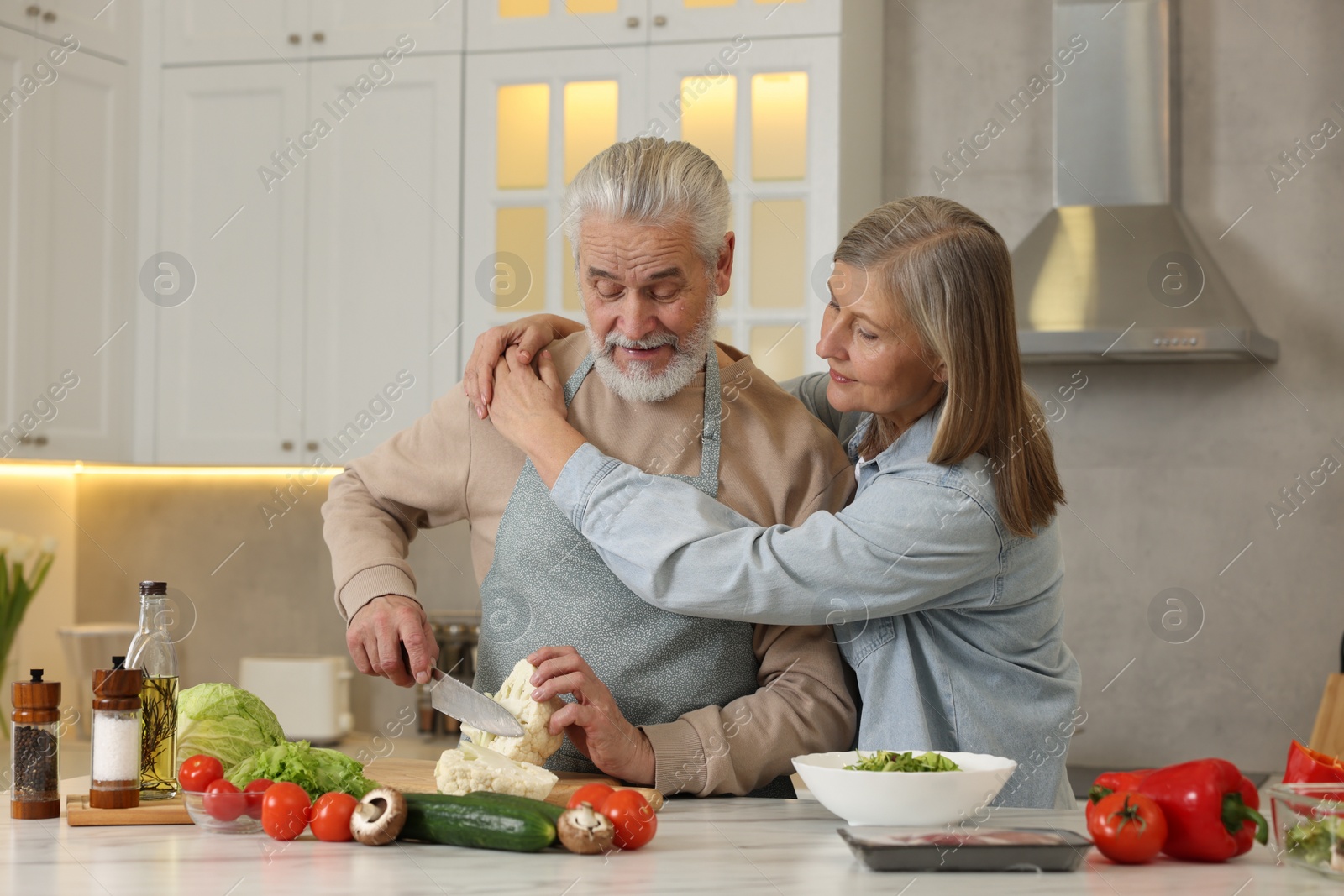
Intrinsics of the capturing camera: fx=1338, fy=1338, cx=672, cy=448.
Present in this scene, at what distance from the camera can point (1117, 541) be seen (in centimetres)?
340

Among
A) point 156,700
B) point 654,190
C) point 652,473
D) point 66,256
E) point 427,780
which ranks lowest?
point 427,780

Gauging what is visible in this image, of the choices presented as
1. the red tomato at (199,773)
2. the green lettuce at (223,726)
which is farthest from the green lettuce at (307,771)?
the green lettuce at (223,726)

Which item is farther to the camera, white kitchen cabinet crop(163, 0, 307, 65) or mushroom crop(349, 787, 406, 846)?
white kitchen cabinet crop(163, 0, 307, 65)

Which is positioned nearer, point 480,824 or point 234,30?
point 480,824

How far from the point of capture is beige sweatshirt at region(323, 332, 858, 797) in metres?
1.55

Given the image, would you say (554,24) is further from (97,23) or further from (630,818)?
(630,818)

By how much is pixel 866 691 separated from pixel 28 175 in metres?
2.61

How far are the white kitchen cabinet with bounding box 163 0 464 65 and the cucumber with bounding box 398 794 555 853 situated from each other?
8.10 ft

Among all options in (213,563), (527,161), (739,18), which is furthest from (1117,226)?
(213,563)

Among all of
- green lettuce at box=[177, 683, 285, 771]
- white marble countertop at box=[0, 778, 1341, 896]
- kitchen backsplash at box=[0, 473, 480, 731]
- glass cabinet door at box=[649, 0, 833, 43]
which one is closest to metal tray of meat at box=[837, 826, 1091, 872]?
white marble countertop at box=[0, 778, 1341, 896]

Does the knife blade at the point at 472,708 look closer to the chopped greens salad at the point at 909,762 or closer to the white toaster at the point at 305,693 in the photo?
the chopped greens salad at the point at 909,762

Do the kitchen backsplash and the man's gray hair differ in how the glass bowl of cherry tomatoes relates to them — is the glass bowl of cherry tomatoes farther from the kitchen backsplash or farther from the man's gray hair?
the kitchen backsplash

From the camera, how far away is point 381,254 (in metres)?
3.30

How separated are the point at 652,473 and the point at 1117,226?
209 centimetres
